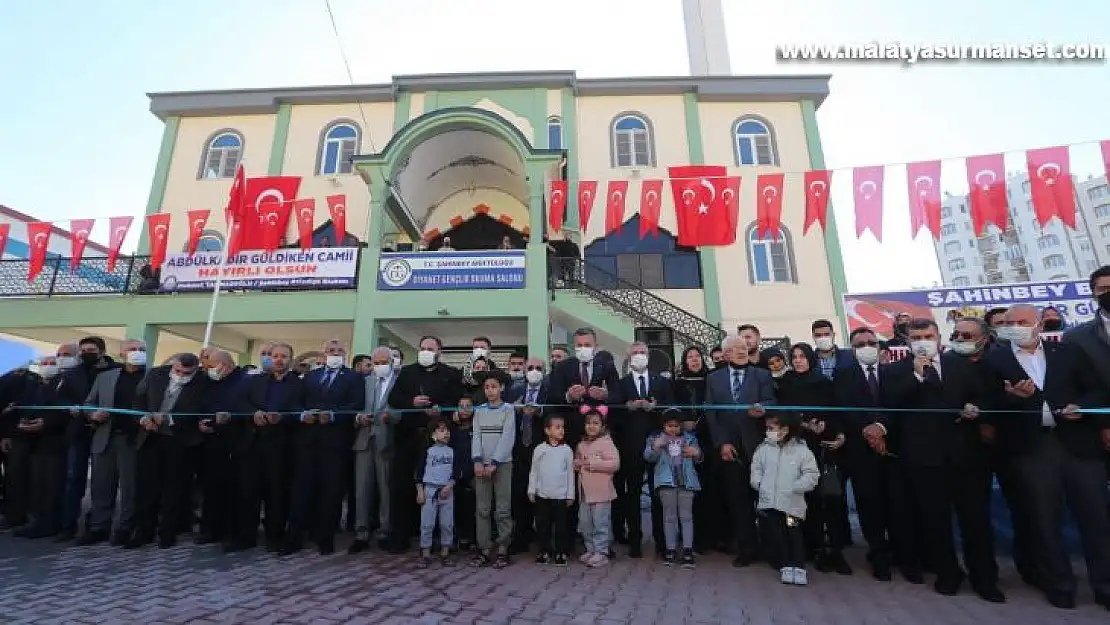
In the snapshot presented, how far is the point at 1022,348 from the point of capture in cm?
383

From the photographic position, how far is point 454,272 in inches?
409

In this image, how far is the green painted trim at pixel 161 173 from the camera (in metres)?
13.2

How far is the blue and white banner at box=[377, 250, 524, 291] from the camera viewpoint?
10328 millimetres

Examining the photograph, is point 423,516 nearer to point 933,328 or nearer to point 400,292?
point 933,328

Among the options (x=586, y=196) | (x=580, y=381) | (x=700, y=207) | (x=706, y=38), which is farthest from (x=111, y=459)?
(x=706, y=38)

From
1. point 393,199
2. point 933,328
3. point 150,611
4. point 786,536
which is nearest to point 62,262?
point 393,199

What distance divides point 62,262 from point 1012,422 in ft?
52.2

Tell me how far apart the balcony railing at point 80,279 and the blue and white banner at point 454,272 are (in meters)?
4.89

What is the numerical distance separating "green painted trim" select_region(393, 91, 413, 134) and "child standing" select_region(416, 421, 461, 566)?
1142 cm

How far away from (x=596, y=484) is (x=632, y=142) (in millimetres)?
11324

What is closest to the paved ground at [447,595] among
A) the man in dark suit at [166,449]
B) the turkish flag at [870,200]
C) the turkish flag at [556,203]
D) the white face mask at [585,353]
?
the man in dark suit at [166,449]

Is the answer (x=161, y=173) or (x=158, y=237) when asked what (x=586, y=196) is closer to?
(x=158, y=237)

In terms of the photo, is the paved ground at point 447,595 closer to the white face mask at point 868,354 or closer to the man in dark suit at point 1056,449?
the man in dark suit at point 1056,449

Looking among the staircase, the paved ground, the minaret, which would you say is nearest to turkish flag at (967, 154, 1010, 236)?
the staircase
